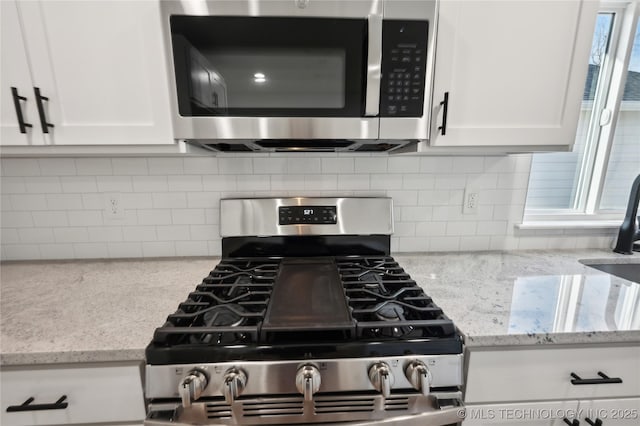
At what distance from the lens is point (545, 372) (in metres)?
0.85

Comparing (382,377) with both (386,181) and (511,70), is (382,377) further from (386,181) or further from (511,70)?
(511,70)

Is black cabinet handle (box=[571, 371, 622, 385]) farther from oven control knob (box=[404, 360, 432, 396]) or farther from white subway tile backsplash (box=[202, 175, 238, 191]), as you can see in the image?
white subway tile backsplash (box=[202, 175, 238, 191])

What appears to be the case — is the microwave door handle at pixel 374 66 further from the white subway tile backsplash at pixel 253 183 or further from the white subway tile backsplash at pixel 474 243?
the white subway tile backsplash at pixel 474 243

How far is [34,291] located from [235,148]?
2.88 feet

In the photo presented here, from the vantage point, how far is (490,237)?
145 cm

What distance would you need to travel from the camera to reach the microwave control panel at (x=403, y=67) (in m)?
0.88

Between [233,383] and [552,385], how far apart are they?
89 centimetres

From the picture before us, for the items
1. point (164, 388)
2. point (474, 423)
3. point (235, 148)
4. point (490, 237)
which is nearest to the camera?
point (164, 388)

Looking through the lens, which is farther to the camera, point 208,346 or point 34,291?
point 34,291

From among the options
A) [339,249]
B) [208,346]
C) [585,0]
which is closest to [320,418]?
[208,346]

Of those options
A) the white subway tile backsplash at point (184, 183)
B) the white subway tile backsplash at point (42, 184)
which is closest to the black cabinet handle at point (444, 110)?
the white subway tile backsplash at point (184, 183)

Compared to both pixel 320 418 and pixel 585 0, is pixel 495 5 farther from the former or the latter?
pixel 320 418

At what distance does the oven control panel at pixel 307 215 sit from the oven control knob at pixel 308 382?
26.5 inches

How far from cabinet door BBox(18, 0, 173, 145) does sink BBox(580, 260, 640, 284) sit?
1822mm
